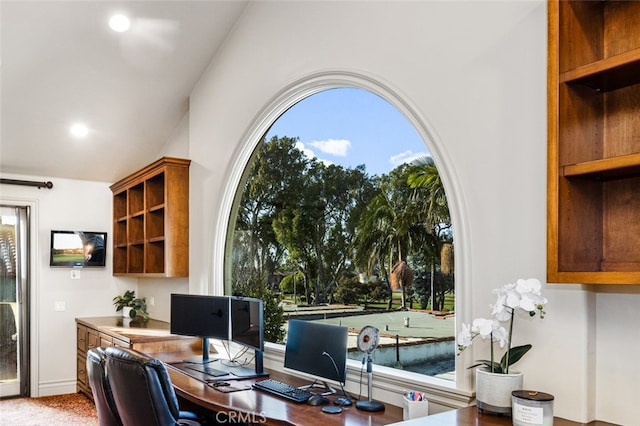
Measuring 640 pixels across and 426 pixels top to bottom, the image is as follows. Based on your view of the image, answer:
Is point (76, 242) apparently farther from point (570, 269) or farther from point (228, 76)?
point (570, 269)

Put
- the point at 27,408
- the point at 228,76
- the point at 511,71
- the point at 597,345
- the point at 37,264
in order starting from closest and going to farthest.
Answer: the point at 597,345 → the point at 511,71 → the point at 228,76 → the point at 27,408 → the point at 37,264

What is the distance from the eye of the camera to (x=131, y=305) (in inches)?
228

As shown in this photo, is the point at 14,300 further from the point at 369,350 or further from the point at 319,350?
the point at 369,350

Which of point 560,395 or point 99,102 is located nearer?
point 560,395

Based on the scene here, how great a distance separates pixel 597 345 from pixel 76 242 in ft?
17.3

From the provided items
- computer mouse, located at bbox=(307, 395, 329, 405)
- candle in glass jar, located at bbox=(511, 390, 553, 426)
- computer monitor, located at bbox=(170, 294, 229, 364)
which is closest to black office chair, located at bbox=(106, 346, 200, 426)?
computer mouse, located at bbox=(307, 395, 329, 405)

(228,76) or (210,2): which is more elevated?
(210,2)

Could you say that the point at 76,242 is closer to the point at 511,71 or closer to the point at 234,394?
the point at 234,394

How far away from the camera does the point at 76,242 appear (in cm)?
583

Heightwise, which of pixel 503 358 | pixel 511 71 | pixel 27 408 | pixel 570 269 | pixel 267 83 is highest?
pixel 267 83

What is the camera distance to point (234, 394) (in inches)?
114

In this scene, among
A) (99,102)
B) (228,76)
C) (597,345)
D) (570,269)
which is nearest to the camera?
(570,269)

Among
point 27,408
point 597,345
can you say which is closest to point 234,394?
point 597,345

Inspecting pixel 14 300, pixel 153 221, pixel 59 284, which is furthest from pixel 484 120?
pixel 14 300
